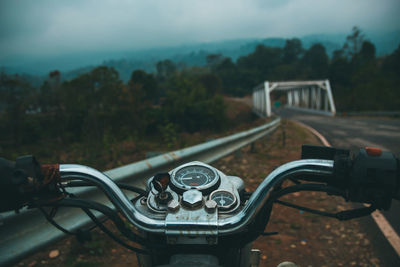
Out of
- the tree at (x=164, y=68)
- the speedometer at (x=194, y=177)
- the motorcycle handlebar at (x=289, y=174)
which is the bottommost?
the tree at (x=164, y=68)

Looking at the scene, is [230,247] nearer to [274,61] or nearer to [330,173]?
[330,173]

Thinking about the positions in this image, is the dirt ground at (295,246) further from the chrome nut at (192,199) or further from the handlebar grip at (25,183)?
the chrome nut at (192,199)

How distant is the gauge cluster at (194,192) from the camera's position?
3.34 feet

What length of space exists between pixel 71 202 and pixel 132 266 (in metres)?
1.29

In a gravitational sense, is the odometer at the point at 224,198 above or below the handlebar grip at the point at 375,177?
below

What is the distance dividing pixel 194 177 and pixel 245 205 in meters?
0.30

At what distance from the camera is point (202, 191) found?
3.73 ft

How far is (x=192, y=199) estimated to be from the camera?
102 cm

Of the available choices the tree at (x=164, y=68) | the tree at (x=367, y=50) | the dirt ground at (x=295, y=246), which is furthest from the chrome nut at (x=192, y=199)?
the tree at (x=164, y=68)

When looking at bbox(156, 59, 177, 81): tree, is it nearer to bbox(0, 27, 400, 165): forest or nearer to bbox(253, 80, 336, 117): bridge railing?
bbox(253, 80, 336, 117): bridge railing

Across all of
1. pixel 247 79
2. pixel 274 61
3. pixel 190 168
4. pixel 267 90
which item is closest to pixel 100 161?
pixel 190 168

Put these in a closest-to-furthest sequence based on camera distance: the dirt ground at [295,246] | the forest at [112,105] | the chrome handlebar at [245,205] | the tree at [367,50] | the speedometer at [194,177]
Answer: the chrome handlebar at [245,205]
the speedometer at [194,177]
the dirt ground at [295,246]
the forest at [112,105]
the tree at [367,50]

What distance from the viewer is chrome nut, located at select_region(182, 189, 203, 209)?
1005 millimetres

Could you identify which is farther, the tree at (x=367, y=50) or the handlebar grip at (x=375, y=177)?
the tree at (x=367, y=50)
